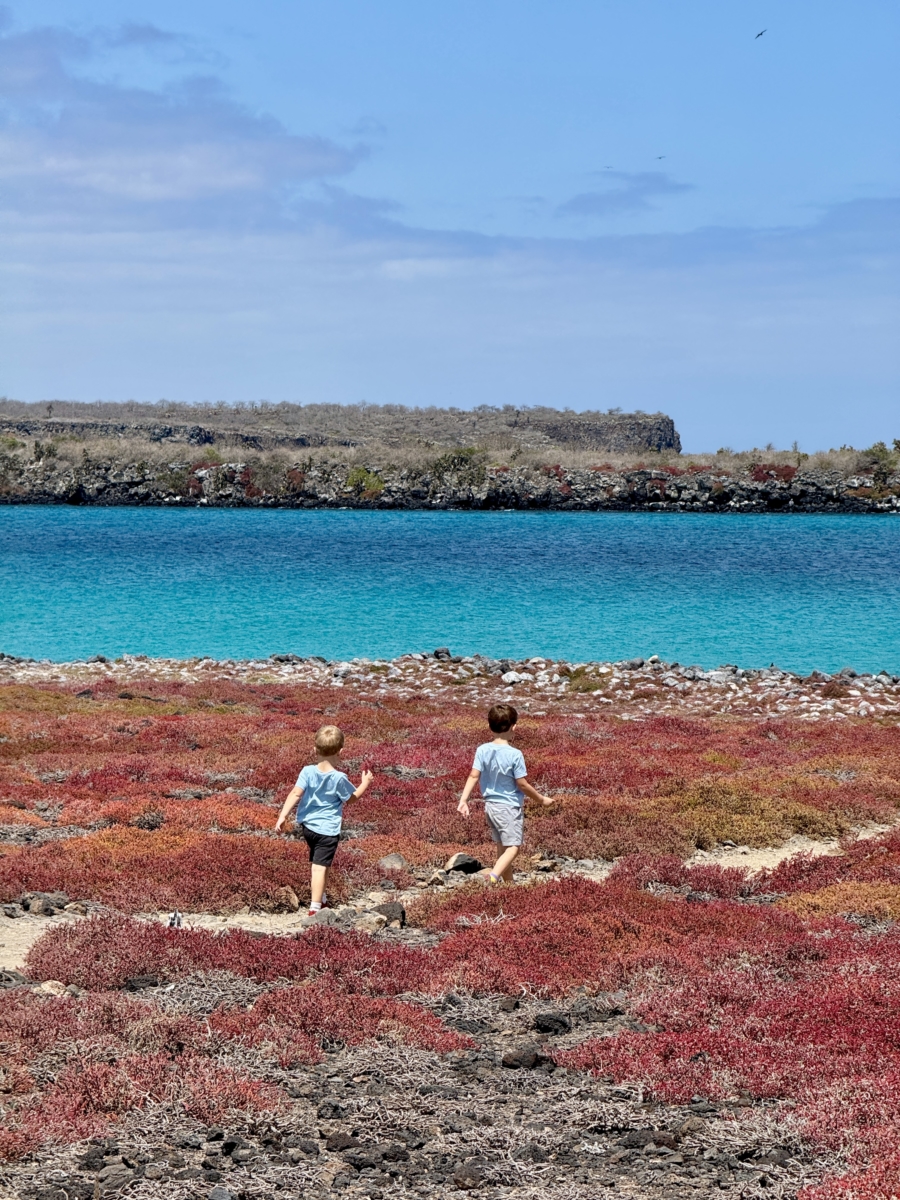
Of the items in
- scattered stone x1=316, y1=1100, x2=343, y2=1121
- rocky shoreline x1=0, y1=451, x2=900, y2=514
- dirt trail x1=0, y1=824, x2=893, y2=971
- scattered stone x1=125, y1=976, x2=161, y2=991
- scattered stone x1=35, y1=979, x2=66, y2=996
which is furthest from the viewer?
rocky shoreline x1=0, y1=451, x2=900, y2=514

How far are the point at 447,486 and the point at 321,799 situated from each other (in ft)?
420

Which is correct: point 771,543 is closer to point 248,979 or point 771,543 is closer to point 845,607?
point 845,607

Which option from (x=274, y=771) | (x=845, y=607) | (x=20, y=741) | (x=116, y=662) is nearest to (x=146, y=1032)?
(x=274, y=771)

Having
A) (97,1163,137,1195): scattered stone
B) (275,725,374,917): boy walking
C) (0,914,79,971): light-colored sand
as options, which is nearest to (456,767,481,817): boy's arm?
(275,725,374,917): boy walking

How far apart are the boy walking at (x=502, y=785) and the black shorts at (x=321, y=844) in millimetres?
1544

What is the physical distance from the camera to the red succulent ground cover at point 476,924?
8352 mm

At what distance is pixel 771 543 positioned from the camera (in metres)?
94.6

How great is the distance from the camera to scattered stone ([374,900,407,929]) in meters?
13.0

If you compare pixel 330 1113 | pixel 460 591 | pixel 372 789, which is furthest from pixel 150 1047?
pixel 460 591

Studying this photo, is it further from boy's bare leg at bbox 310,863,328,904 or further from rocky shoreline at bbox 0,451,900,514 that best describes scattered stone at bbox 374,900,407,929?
rocky shoreline at bbox 0,451,900,514

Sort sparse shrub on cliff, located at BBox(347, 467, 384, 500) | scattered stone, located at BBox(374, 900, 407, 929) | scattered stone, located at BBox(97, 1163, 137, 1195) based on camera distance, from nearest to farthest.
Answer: scattered stone, located at BBox(97, 1163, 137, 1195), scattered stone, located at BBox(374, 900, 407, 929), sparse shrub on cliff, located at BBox(347, 467, 384, 500)

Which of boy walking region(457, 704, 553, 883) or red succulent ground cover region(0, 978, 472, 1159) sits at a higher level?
boy walking region(457, 704, 553, 883)

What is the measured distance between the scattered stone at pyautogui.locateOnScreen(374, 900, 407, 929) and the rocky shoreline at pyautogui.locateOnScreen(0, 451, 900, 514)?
415ft

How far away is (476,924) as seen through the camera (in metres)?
12.5
